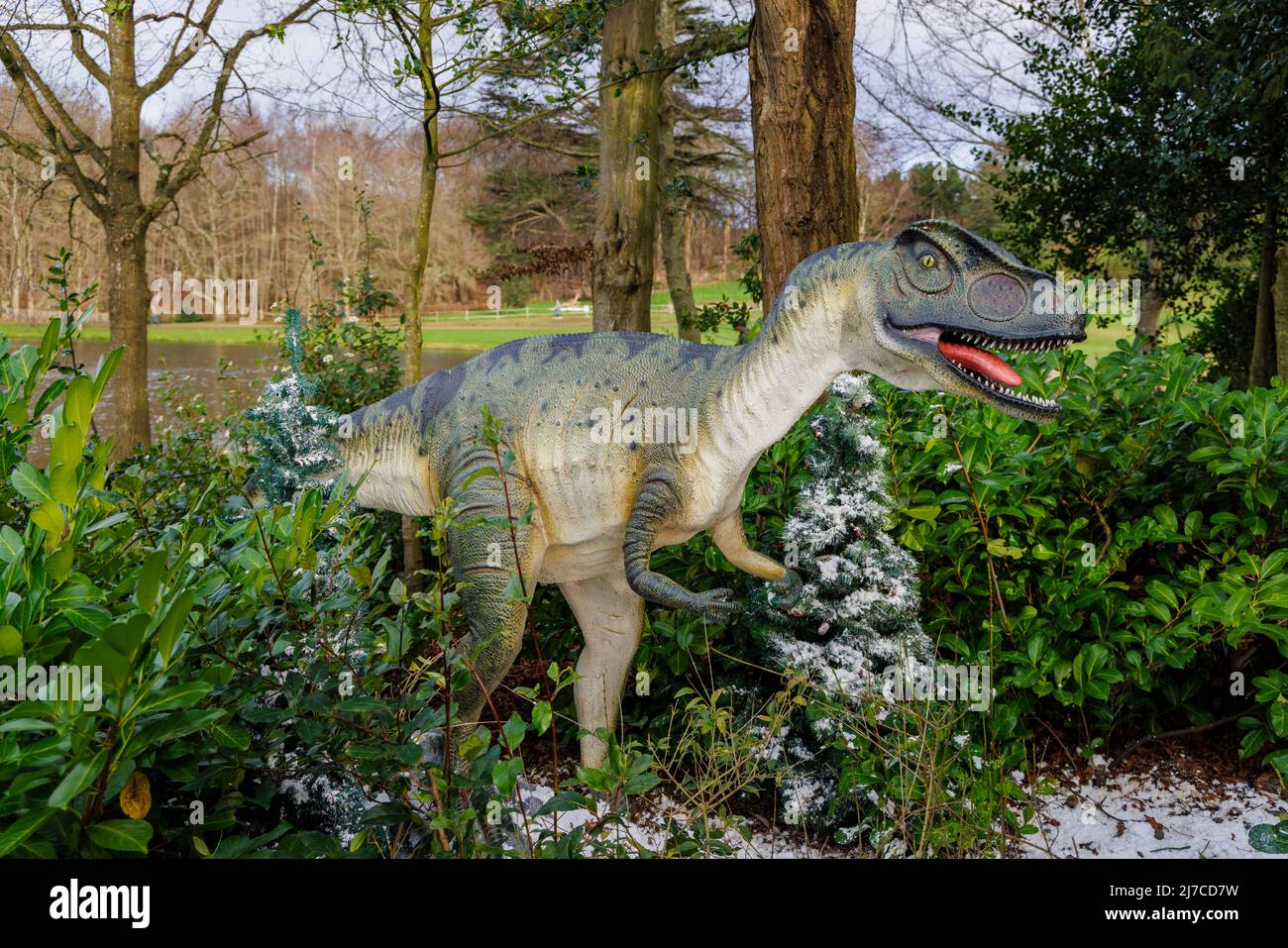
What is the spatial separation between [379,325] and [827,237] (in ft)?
12.3

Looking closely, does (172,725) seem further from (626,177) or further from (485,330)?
(485,330)

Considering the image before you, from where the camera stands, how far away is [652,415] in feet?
8.82

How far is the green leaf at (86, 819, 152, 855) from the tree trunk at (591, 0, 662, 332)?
15.6 feet

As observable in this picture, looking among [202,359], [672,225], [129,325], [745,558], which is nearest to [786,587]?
[745,558]

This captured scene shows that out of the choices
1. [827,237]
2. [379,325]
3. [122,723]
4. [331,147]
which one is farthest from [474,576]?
[331,147]

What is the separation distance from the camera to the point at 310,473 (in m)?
3.00

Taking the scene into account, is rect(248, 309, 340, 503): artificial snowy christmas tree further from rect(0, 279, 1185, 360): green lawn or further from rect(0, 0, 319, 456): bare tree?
rect(0, 279, 1185, 360): green lawn

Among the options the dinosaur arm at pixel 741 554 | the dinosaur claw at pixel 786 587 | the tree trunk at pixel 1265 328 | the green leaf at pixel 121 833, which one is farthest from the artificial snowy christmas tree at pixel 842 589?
the tree trunk at pixel 1265 328

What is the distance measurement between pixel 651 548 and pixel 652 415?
0.34 meters

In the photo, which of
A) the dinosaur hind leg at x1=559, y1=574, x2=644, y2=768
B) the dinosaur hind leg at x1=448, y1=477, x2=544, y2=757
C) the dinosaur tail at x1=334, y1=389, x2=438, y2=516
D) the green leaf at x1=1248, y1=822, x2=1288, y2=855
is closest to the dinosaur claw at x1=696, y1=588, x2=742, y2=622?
the dinosaur hind leg at x1=448, y1=477, x2=544, y2=757

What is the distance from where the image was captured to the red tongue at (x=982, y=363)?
2.39m

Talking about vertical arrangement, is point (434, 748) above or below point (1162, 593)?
below

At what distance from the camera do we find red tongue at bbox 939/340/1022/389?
2387 millimetres

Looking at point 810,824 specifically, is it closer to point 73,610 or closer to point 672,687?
point 672,687
